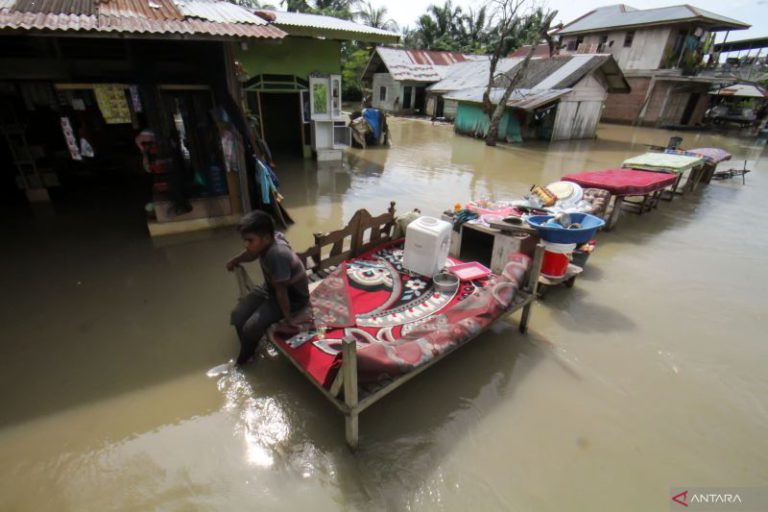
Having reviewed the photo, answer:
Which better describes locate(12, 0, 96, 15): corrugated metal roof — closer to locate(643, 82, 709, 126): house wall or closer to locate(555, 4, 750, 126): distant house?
locate(555, 4, 750, 126): distant house

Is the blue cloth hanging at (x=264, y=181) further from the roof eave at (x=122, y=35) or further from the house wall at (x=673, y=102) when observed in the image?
the house wall at (x=673, y=102)

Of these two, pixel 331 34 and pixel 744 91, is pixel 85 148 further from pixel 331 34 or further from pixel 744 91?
pixel 744 91

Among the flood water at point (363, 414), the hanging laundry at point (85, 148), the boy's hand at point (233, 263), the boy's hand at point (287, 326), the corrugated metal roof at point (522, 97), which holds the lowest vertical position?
the flood water at point (363, 414)

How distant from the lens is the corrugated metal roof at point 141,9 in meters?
5.27

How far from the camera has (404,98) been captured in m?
28.2

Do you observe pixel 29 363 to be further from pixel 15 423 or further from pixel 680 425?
pixel 680 425

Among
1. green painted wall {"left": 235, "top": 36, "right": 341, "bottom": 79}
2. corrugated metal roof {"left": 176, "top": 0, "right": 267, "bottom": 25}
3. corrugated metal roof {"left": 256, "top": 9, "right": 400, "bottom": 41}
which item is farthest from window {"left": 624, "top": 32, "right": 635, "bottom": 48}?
corrugated metal roof {"left": 176, "top": 0, "right": 267, "bottom": 25}

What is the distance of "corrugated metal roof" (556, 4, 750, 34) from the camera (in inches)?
926

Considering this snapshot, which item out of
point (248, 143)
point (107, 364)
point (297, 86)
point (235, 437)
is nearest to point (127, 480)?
point (235, 437)

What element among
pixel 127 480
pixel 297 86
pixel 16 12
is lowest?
pixel 127 480

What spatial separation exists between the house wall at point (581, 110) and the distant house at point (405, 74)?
10.9 meters

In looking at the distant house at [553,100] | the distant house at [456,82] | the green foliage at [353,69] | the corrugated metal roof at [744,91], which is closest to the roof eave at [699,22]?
the corrugated metal roof at [744,91]

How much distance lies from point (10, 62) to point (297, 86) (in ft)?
22.7

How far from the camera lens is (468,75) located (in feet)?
80.9
